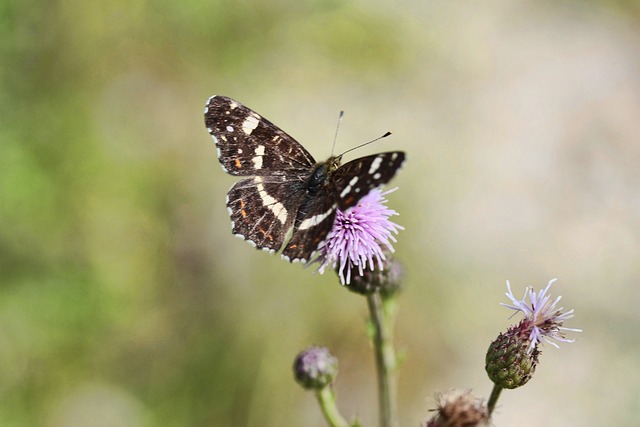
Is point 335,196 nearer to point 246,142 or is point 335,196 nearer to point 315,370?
point 246,142

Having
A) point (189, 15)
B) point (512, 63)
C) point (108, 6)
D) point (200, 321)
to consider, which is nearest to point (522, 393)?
point (200, 321)

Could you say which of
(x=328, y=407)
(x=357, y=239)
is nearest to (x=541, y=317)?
(x=357, y=239)

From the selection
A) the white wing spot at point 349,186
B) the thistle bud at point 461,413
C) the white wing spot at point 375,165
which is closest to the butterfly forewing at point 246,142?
the white wing spot at point 349,186

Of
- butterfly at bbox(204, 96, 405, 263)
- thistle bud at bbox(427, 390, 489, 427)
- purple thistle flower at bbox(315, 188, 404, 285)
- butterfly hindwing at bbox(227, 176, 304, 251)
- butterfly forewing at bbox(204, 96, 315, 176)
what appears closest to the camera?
thistle bud at bbox(427, 390, 489, 427)

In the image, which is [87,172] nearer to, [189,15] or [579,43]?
[189,15]

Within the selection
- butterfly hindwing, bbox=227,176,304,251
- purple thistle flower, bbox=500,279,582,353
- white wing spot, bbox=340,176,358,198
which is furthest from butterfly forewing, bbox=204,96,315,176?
purple thistle flower, bbox=500,279,582,353

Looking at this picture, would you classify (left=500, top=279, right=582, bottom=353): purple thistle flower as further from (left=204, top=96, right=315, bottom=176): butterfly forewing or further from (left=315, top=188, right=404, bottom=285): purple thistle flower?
(left=204, top=96, right=315, bottom=176): butterfly forewing
